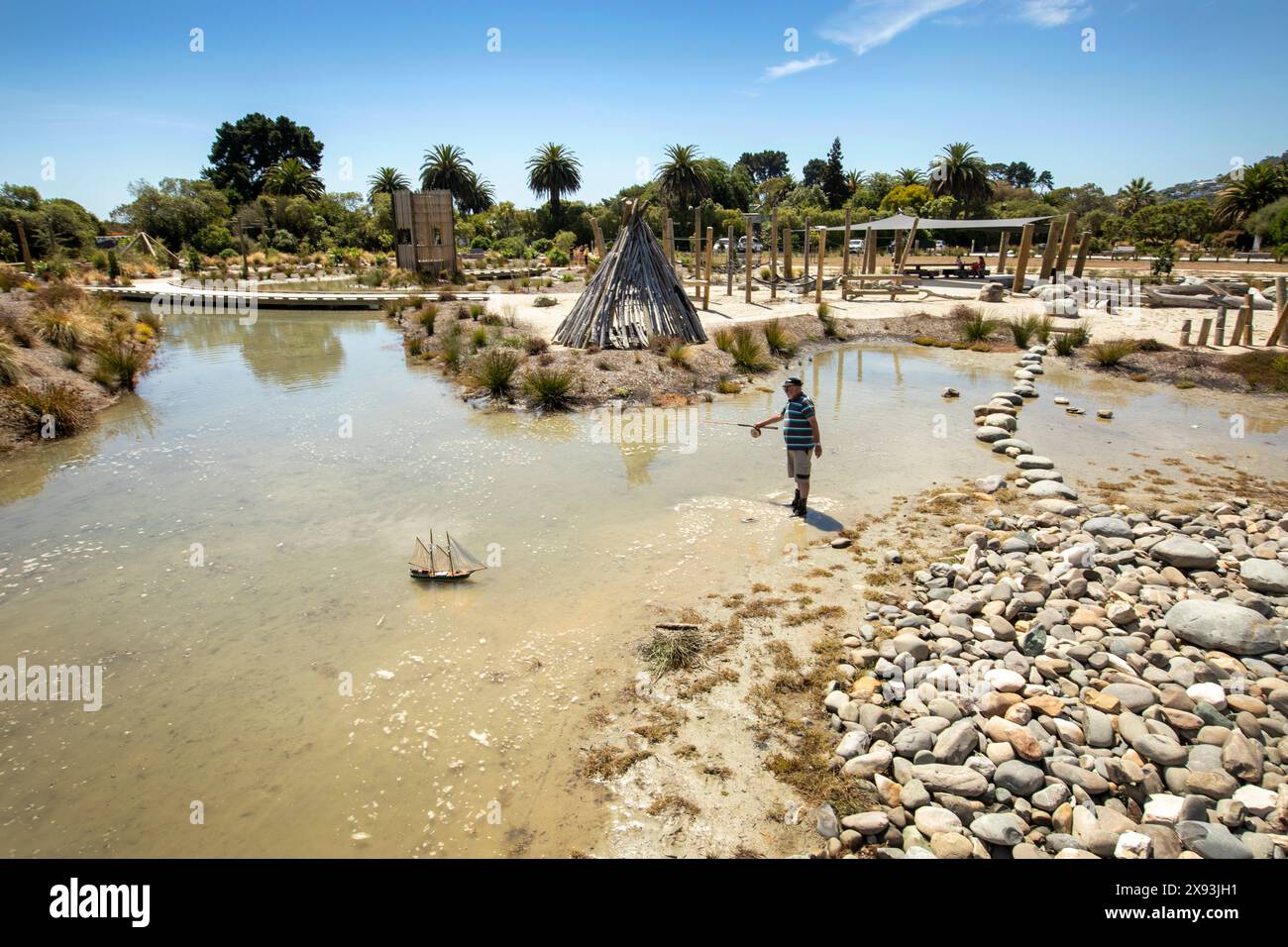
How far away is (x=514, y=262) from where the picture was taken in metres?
38.2

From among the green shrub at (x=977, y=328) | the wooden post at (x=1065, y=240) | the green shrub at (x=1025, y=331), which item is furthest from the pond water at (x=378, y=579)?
the wooden post at (x=1065, y=240)

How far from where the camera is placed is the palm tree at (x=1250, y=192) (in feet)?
124

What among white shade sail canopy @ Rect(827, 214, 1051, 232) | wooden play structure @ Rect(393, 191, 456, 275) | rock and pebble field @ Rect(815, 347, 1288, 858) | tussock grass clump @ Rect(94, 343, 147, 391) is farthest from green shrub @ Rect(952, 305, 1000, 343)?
wooden play structure @ Rect(393, 191, 456, 275)

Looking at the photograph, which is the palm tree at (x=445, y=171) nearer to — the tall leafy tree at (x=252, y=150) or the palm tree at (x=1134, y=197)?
the tall leafy tree at (x=252, y=150)

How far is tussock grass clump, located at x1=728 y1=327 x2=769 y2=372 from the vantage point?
14.3 m

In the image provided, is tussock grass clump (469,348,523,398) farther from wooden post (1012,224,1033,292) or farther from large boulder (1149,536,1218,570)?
wooden post (1012,224,1033,292)

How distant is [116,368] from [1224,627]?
17176 millimetres

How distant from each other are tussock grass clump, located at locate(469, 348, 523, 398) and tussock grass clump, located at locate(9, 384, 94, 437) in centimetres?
639

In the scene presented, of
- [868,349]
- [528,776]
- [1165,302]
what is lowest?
[528,776]
